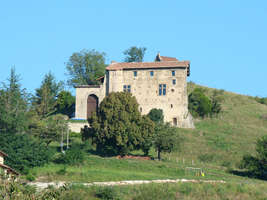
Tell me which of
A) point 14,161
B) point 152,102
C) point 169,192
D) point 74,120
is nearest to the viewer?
point 169,192

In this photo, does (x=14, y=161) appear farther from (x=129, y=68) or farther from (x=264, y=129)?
(x=264, y=129)

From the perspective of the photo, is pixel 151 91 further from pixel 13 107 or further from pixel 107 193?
pixel 107 193

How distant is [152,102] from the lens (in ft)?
212

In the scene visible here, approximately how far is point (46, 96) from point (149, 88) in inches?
542

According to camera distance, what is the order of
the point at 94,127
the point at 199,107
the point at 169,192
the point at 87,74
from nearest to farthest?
the point at 169,192
the point at 94,127
the point at 199,107
the point at 87,74

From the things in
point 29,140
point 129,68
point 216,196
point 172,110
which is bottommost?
point 216,196

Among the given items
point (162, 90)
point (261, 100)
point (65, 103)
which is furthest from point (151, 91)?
point (261, 100)

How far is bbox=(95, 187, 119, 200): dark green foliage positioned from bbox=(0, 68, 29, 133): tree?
17.0 m

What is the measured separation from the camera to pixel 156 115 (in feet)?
202

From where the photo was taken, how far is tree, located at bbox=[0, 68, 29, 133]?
159 feet

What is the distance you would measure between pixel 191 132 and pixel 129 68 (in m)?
Result: 12.2

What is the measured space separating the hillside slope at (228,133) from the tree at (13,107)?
16823 mm

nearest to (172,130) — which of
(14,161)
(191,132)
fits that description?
(191,132)

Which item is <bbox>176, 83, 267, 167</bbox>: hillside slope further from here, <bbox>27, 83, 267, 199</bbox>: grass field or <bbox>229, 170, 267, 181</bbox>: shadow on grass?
<bbox>229, 170, 267, 181</bbox>: shadow on grass
